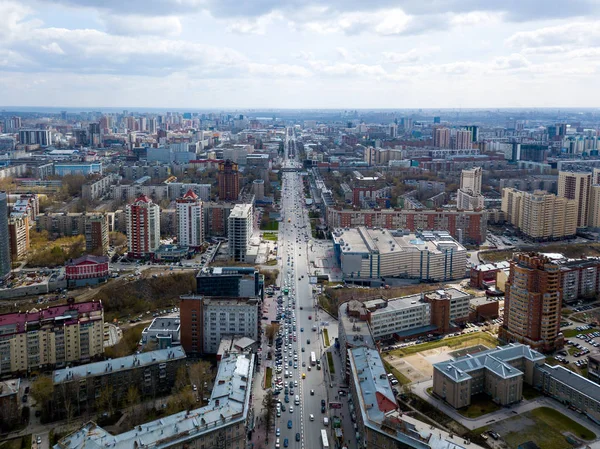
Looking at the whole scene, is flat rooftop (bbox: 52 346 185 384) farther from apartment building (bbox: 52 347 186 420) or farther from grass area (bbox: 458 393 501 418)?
grass area (bbox: 458 393 501 418)

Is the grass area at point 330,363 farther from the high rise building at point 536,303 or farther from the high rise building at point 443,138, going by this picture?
the high rise building at point 443,138

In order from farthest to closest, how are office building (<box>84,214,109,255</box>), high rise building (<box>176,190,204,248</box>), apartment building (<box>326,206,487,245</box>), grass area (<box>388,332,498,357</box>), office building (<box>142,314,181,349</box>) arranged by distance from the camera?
apartment building (<box>326,206,487,245</box>) < high rise building (<box>176,190,204,248</box>) < office building (<box>84,214,109,255</box>) < grass area (<box>388,332,498,357</box>) < office building (<box>142,314,181,349</box>)

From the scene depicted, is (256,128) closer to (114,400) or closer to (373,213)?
(373,213)

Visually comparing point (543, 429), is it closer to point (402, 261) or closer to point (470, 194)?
point (402, 261)

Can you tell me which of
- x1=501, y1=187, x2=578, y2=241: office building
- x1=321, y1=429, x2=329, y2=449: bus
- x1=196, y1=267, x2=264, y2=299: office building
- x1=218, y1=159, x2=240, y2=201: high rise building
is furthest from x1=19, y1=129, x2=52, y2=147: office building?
x1=321, y1=429, x2=329, y2=449: bus

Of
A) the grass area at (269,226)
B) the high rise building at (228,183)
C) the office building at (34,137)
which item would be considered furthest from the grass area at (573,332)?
the office building at (34,137)

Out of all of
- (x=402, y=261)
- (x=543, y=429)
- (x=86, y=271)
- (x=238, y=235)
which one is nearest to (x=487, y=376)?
(x=543, y=429)
